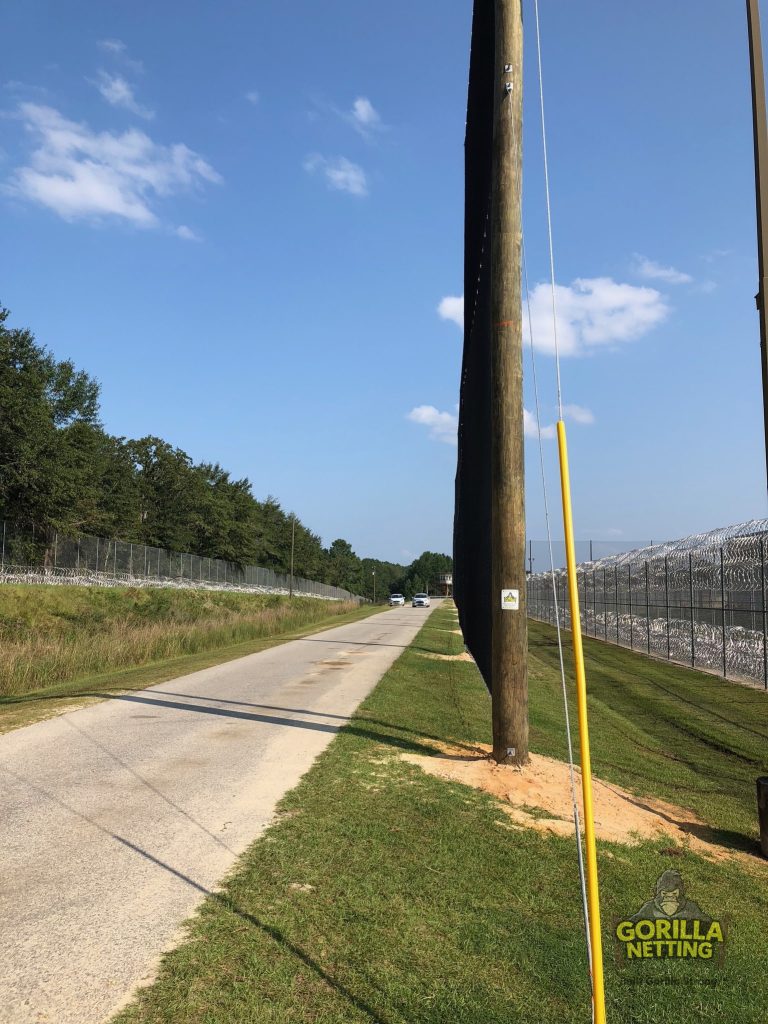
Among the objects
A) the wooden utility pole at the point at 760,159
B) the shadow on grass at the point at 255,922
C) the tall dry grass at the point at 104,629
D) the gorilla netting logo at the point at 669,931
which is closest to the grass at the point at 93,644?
the tall dry grass at the point at 104,629

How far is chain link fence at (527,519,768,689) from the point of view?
16.6 metres

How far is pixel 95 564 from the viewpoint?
153 ft

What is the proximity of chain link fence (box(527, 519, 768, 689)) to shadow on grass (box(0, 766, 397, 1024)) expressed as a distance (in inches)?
505

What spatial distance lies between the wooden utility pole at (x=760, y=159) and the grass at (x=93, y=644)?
8.76 m

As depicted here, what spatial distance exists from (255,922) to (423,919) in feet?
2.86

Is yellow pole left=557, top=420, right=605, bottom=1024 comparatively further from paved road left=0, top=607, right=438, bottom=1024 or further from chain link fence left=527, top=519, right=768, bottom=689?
→ chain link fence left=527, top=519, right=768, bottom=689

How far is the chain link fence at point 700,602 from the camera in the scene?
16.6 metres

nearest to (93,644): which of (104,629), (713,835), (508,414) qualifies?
(104,629)

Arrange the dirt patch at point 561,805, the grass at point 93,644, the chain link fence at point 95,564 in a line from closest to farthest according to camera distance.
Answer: the dirt patch at point 561,805, the grass at point 93,644, the chain link fence at point 95,564

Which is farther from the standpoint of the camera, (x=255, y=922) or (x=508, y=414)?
(x=508, y=414)

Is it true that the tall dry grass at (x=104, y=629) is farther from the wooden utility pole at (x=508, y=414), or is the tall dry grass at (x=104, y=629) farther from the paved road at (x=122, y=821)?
the wooden utility pole at (x=508, y=414)

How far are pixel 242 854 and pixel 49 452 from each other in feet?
151

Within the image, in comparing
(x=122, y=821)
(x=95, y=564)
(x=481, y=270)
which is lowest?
(x=122, y=821)

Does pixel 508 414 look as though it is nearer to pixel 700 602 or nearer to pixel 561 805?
pixel 561 805
